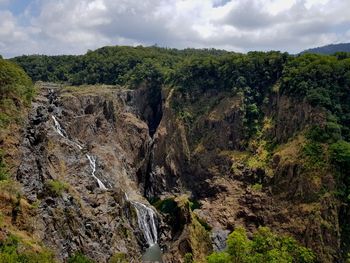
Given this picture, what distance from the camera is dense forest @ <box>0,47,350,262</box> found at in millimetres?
76500

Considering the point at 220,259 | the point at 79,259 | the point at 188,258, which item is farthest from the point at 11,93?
the point at 220,259

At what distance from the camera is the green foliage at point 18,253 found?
153 ft

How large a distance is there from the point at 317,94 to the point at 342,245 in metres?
29.3

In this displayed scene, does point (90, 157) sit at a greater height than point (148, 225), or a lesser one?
greater

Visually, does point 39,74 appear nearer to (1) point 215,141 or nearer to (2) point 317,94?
(1) point 215,141

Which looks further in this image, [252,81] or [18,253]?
[252,81]

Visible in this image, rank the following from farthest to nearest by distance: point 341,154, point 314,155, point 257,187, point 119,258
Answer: point 257,187
point 314,155
point 341,154
point 119,258

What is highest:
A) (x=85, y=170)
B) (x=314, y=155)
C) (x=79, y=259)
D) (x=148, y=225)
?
(x=85, y=170)

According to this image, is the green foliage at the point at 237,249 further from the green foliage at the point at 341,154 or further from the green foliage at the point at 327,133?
the green foliage at the point at 327,133

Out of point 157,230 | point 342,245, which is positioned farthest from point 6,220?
point 342,245

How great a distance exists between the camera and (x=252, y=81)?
10738 centimetres

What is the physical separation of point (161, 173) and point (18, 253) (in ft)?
187

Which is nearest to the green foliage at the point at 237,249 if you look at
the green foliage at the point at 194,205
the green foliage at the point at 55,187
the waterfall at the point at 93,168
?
the green foliage at the point at 55,187

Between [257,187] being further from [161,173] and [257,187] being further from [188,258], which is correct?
[188,258]
